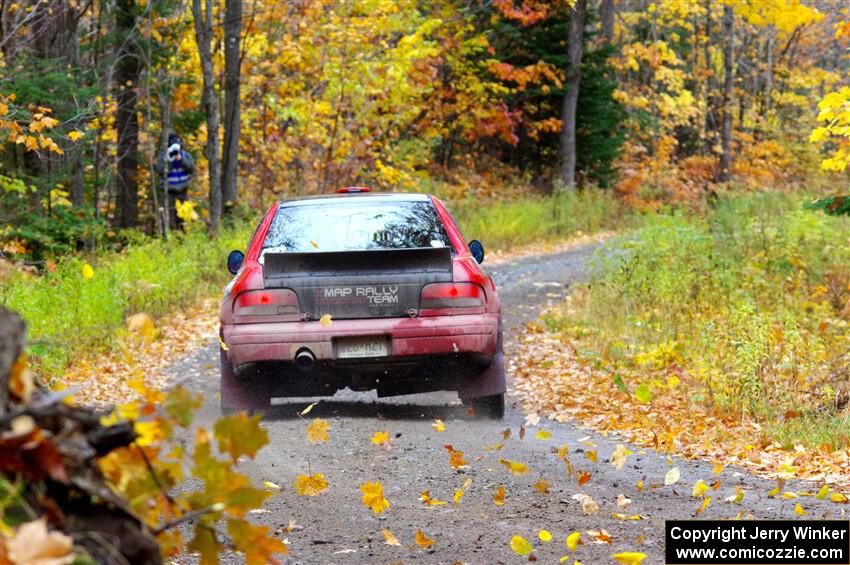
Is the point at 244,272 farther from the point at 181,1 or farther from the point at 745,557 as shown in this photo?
the point at 181,1

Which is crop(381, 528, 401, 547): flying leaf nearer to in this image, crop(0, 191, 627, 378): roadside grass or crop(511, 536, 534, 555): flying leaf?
crop(511, 536, 534, 555): flying leaf

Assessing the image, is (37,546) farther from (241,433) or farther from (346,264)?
(346,264)

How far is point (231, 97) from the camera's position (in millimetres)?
22500

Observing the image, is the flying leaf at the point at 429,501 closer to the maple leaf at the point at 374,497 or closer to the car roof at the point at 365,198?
the maple leaf at the point at 374,497

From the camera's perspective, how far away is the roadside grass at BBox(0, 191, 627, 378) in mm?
11945

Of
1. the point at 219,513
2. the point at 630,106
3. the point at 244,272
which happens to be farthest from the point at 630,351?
the point at 630,106

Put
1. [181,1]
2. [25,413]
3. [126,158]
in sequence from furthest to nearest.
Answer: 1. [126,158]
2. [181,1]
3. [25,413]

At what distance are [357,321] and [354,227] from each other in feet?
3.24

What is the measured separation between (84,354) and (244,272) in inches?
176

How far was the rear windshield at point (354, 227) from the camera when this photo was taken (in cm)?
867

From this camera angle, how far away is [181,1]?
22062 millimetres

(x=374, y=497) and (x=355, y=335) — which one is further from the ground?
(x=355, y=335)

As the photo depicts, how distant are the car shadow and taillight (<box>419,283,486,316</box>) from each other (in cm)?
115

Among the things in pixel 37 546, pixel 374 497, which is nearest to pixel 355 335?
pixel 374 497
